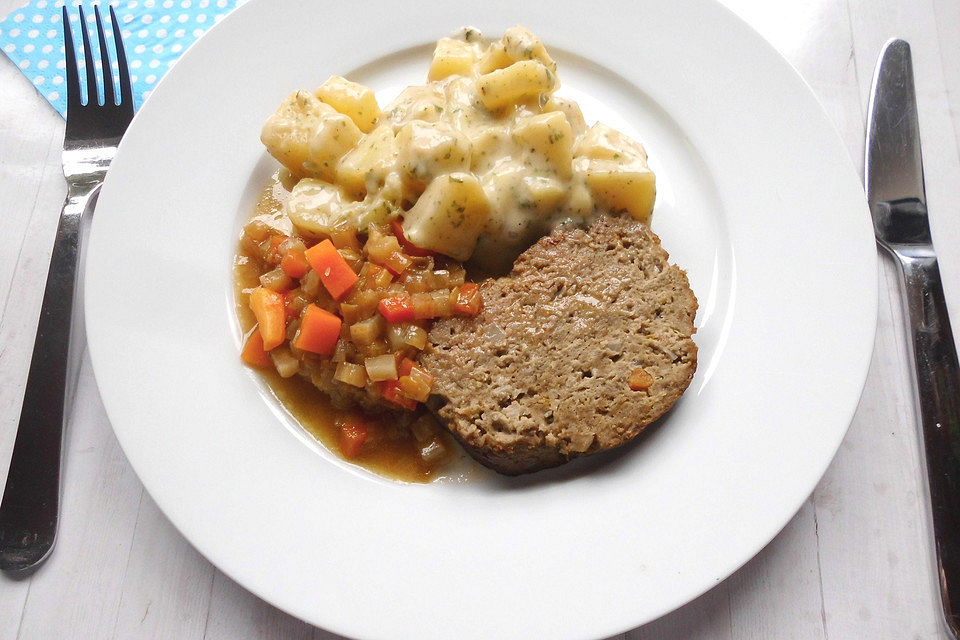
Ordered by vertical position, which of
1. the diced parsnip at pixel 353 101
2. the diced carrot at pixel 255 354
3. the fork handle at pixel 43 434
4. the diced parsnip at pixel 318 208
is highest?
A: the diced parsnip at pixel 353 101

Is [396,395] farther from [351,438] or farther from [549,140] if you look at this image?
[549,140]

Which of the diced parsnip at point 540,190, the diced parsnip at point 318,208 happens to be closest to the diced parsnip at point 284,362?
the diced parsnip at point 318,208

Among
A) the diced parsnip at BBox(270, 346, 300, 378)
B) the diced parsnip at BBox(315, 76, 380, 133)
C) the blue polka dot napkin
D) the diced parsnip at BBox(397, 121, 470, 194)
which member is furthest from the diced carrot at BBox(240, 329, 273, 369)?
the blue polka dot napkin

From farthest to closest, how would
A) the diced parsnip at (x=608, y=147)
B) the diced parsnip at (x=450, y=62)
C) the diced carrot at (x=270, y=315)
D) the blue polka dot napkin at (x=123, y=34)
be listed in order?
the blue polka dot napkin at (x=123, y=34), the diced parsnip at (x=450, y=62), the diced parsnip at (x=608, y=147), the diced carrot at (x=270, y=315)

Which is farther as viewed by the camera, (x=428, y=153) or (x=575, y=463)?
(x=575, y=463)

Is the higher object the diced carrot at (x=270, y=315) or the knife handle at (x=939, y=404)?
the knife handle at (x=939, y=404)

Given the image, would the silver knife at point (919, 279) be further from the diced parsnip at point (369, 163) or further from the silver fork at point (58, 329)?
the silver fork at point (58, 329)

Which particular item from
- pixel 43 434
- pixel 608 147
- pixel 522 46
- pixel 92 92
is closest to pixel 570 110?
pixel 608 147

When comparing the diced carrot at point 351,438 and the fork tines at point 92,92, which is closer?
the diced carrot at point 351,438

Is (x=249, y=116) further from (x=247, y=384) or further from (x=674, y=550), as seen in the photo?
(x=674, y=550)
